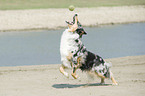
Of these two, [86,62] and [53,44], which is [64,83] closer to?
[86,62]

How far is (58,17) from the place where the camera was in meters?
33.1

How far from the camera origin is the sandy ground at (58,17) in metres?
31.0

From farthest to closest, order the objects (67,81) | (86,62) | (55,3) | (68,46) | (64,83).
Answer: (55,3), (67,81), (64,83), (86,62), (68,46)

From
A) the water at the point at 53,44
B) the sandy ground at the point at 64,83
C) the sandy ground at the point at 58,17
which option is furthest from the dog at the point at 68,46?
the sandy ground at the point at 58,17

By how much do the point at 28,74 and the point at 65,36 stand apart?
3.75 metres

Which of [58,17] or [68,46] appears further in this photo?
[58,17]

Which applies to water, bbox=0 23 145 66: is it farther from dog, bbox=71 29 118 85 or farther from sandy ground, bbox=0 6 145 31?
dog, bbox=71 29 118 85

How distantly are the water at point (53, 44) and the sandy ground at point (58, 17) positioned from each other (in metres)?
1.78

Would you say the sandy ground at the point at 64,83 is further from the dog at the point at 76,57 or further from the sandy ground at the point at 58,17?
the sandy ground at the point at 58,17

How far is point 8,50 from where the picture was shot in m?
21.0

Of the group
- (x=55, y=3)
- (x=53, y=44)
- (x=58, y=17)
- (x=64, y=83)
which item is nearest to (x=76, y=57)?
(x=64, y=83)

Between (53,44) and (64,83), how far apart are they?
11.7 metres

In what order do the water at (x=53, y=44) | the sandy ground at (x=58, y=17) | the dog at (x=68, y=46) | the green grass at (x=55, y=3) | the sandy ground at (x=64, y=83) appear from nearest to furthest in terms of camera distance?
the sandy ground at (x=64, y=83) → the dog at (x=68, y=46) → the water at (x=53, y=44) → the sandy ground at (x=58, y=17) → the green grass at (x=55, y=3)

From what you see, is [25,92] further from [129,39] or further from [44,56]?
A: [129,39]
